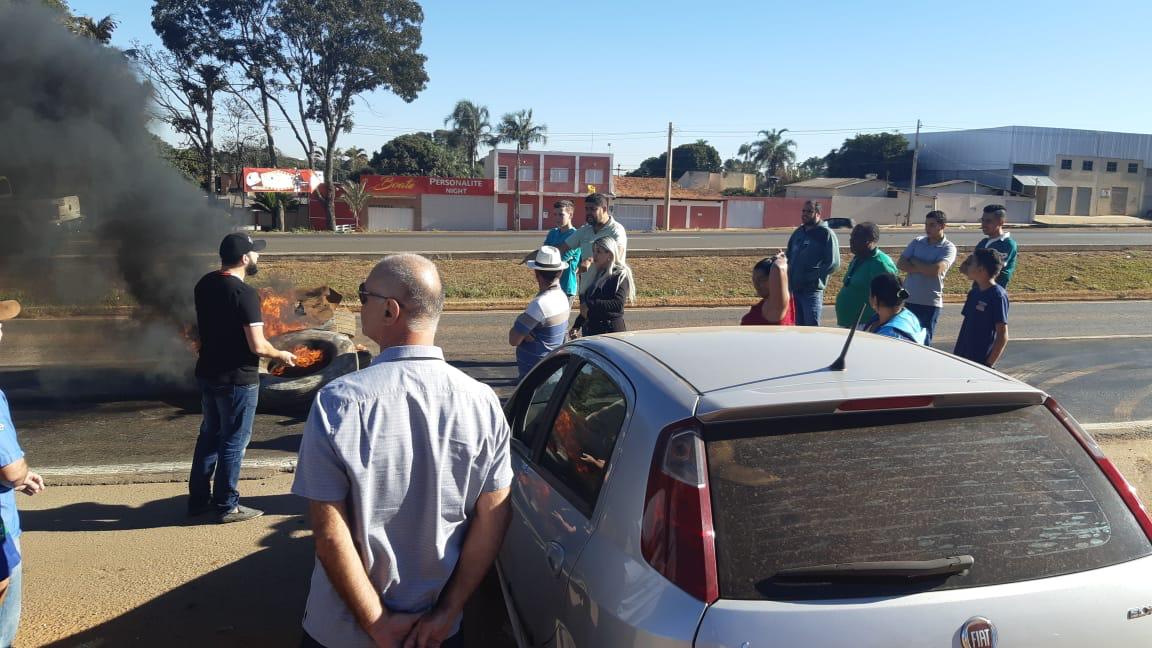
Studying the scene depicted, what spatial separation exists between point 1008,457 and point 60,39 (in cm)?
1319

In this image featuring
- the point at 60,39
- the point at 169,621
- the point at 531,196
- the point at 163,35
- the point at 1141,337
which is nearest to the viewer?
the point at 169,621

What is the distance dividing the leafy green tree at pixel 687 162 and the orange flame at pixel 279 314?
89135 millimetres

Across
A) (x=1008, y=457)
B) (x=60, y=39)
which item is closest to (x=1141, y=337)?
(x=1008, y=457)

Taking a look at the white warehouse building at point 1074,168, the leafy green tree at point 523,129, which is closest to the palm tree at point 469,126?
the leafy green tree at point 523,129

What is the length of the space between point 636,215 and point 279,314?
171ft

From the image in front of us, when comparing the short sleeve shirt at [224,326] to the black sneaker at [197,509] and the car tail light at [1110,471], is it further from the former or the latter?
the car tail light at [1110,471]

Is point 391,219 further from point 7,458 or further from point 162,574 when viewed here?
point 7,458

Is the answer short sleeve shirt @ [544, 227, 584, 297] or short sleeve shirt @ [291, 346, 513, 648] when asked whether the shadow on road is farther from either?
short sleeve shirt @ [544, 227, 584, 297]

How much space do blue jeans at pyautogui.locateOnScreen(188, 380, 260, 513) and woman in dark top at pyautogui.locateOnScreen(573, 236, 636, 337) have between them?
8.44 feet

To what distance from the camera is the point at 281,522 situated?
4.80 m

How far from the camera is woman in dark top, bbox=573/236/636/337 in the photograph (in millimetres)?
6172

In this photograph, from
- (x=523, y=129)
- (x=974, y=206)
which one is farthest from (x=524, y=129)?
(x=974, y=206)

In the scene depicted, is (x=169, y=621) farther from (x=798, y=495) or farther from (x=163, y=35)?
(x=163, y=35)

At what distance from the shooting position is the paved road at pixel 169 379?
6391 millimetres
